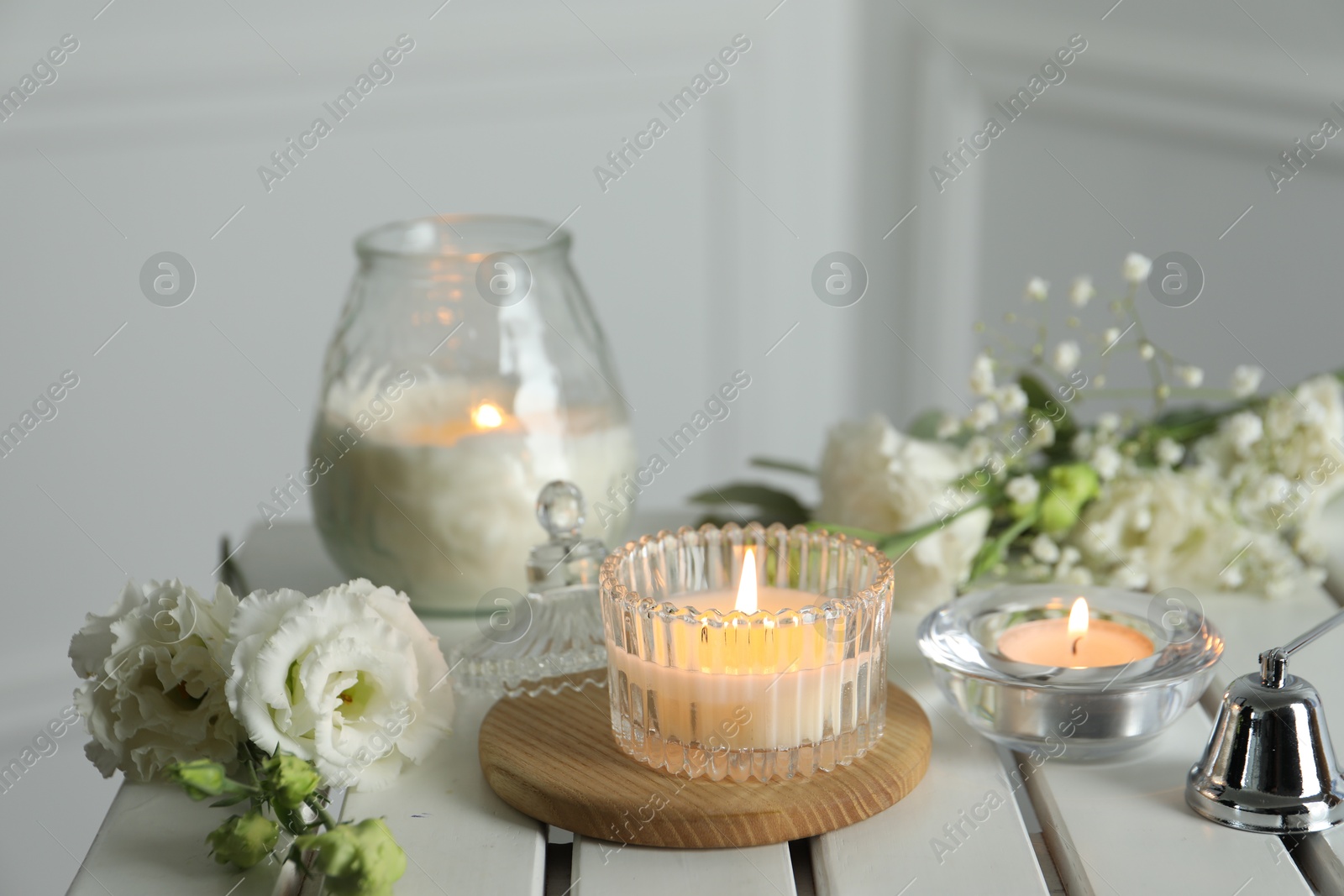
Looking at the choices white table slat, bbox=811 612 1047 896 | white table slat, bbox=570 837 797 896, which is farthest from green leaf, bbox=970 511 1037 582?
white table slat, bbox=570 837 797 896

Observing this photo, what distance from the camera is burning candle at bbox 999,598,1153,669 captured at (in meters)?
0.63

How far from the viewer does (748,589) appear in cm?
61

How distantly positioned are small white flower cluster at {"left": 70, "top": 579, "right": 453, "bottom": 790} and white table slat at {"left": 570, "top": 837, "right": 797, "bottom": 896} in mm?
119

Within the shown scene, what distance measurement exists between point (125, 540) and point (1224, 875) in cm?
146

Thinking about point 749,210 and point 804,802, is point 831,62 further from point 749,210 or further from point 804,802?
point 804,802

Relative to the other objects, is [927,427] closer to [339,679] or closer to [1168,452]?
[1168,452]

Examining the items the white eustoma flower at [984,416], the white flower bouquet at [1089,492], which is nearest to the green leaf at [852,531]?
the white flower bouquet at [1089,492]

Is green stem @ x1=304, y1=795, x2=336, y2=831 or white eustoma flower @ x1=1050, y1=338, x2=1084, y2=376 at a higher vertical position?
white eustoma flower @ x1=1050, y1=338, x2=1084, y2=376

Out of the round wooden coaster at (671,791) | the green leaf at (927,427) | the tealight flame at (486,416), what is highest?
the tealight flame at (486,416)

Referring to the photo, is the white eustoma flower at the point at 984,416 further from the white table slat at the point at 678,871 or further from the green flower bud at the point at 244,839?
the green flower bud at the point at 244,839

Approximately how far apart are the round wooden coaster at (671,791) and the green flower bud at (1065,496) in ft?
0.88

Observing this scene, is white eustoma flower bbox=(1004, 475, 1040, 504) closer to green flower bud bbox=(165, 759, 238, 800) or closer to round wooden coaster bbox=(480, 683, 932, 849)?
round wooden coaster bbox=(480, 683, 932, 849)

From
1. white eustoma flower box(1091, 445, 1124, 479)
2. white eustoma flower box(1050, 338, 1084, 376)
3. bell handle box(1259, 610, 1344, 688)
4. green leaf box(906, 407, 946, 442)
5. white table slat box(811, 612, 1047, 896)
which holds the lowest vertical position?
white table slat box(811, 612, 1047, 896)

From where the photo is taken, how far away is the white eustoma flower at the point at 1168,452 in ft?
2.77
